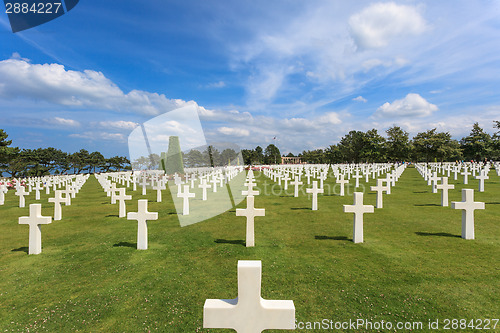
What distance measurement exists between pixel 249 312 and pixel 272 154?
124 m

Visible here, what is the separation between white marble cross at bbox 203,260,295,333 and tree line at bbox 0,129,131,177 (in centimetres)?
4603

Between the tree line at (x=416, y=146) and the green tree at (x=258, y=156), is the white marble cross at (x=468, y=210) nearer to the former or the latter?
the tree line at (x=416, y=146)

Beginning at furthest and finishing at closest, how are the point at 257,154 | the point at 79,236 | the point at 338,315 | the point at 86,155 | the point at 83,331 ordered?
the point at 257,154 → the point at 86,155 → the point at 79,236 → the point at 338,315 → the point at 83,331

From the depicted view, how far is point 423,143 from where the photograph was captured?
5931 cm

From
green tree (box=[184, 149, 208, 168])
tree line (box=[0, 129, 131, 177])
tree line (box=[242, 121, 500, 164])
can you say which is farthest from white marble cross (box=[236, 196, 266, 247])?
tree line (box=[242, 121, 500, 164])

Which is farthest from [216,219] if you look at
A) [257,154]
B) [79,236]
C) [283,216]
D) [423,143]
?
[257,154]

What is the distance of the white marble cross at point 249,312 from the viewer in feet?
6.32

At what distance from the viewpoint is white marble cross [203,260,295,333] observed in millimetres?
1927

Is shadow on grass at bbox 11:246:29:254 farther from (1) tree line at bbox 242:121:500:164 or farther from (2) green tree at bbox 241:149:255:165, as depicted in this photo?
(2) green tree at bbox 241:149:255:165

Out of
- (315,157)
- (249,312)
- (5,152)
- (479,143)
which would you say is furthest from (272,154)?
(249,312)

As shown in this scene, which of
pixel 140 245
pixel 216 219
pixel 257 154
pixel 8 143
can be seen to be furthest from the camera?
pixel 257 154

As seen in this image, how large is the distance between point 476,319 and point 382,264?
178 cm

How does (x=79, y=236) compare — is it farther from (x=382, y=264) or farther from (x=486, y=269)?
(x=486, y=269)

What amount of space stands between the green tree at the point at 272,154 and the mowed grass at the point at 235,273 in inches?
4348
